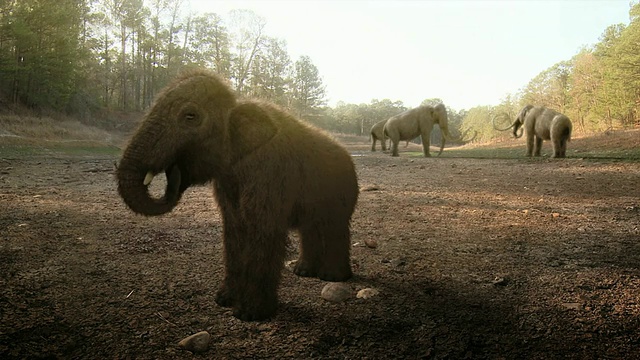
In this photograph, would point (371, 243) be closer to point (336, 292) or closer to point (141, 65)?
point (336, 292)

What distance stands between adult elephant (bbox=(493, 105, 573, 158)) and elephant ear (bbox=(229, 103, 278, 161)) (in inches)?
558

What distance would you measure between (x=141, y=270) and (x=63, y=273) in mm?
562

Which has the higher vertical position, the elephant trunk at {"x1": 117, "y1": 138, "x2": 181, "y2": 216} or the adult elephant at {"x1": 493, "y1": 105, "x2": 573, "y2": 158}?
the adult elephant at {"x1": 493, "y1": 105, "x2": 573, "y2": 158}

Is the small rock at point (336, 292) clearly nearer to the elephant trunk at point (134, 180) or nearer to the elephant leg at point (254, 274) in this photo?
the elephant leg at point (254, 274)

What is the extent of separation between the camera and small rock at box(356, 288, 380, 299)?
2.91 metres

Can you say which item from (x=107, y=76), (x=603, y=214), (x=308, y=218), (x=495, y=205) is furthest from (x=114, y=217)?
(x=107, y=76)

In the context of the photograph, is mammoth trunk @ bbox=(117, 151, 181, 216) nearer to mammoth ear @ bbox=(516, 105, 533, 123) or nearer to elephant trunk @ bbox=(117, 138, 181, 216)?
elephant trunk @ bbox=(117, 138, 181, 216)

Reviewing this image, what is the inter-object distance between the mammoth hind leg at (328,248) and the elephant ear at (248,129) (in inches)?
33.4

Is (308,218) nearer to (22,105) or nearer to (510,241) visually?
(510,241)

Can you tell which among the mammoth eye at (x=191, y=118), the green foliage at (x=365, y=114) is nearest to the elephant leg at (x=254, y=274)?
the mammoth eye at (x=191, y=118)

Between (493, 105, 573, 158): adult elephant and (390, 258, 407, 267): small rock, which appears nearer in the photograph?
(390, 258, 407, 267): small rock

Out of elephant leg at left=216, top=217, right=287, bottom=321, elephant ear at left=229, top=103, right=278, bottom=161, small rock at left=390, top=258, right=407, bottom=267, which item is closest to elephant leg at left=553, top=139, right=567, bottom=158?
small rock at left=390, top=258, right=407, bottom=267

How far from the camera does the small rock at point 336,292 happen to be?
9.43ft

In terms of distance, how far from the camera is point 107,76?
34500 millimetres
